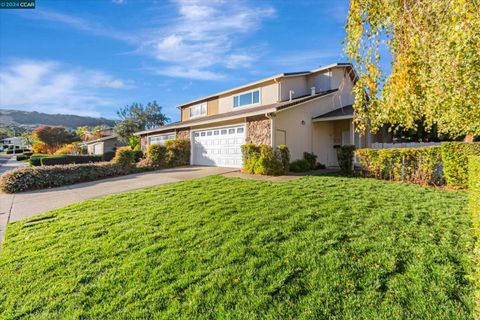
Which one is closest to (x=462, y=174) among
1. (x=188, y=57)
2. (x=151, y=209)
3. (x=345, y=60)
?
(x=345, y=60)

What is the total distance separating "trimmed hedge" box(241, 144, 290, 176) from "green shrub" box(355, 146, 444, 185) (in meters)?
3.37

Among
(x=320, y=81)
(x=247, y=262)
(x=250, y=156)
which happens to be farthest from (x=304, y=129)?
(x=247, y=262)

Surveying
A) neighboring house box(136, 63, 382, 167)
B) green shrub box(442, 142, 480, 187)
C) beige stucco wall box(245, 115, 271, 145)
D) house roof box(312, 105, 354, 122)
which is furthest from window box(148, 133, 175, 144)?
green shrub box(442, 142, 480, 187)

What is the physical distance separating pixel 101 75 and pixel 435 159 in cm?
1848

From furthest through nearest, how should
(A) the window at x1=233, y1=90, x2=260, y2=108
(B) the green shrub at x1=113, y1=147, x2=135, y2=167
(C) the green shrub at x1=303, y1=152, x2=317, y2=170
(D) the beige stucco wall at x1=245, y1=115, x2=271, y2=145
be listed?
(A) the window at x1=233, y1=90, x2=260, y2=108 → (B) the green shrub at x1=113, y1=147, x2=135, y2=167 → (C) the green shrub at x1=303, y1=152, x2=317, y2=170 → (D) the beige stucco wall at x1=245, y1=115, x2=271, y2=145

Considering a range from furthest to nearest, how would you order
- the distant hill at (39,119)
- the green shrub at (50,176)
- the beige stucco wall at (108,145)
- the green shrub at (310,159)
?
1. the distant hill at (39,119)
2. the beige stucco wall at (108,145)
3. the green shrub at (310,159)
4. the green shrub at (50,176)

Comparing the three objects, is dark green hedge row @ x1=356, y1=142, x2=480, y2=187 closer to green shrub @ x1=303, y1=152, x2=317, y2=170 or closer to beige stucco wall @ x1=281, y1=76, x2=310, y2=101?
green shrub @ x1=303, y1=152, x2=317, y2=170

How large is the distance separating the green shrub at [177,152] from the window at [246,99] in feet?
15.1

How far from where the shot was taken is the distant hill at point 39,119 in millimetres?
121450

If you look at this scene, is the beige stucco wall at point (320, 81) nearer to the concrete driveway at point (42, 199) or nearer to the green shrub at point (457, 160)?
the green shrub at point (457, 160)

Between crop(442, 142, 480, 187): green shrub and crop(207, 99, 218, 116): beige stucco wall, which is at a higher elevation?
crop(207, 99, 218, 116): beige stucco wall

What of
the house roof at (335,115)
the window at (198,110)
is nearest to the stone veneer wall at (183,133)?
the window at (198,110)

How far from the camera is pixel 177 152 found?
1567cm

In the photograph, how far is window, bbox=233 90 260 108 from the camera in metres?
15.8
